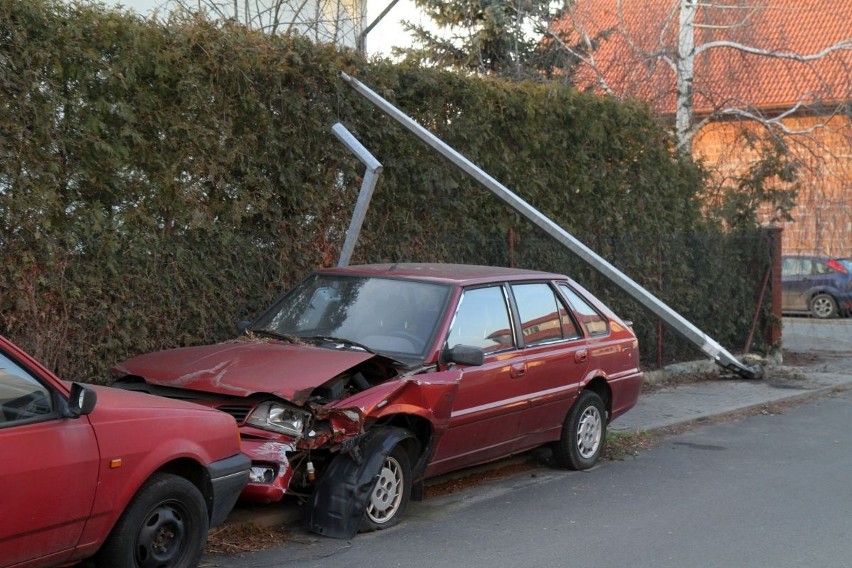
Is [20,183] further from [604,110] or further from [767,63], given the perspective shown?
[767,63]

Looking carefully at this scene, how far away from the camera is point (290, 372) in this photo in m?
6.45

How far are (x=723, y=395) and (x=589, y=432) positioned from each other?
509cm

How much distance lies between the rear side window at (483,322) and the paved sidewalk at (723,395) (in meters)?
3.14

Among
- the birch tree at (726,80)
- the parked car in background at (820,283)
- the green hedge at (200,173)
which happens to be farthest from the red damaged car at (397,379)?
the parked car in background at (820,283)

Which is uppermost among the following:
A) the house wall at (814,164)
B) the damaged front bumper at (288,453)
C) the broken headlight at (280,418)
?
the house wall at (814,164)

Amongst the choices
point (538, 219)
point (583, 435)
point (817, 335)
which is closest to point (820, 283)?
point (817, 335)

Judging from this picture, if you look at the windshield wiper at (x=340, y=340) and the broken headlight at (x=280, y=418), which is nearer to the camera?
the broken headlight at (x=280, y=418)

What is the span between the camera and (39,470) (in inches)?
177

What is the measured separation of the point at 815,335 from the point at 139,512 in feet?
63.4

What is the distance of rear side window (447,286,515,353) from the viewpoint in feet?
24.5

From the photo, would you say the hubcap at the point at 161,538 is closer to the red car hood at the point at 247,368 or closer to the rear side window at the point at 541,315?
the red car hood at the point at 247,368

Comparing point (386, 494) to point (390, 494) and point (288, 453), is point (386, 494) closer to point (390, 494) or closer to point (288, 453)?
point (390, 494)

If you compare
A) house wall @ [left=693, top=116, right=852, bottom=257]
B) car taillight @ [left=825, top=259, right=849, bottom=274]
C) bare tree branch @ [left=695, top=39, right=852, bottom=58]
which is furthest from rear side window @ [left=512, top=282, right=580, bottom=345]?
car taillight @ [left=825, top=259, right=849, bottom=274]

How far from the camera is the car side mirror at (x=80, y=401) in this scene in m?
4.68
